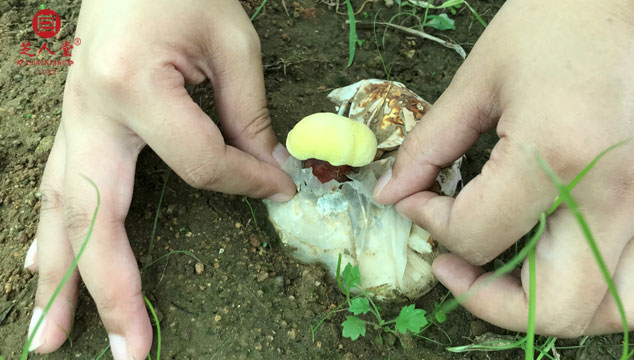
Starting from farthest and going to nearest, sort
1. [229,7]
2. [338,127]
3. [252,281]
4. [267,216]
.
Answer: [267,216]
[252,281]
[229,7]
[338,127]

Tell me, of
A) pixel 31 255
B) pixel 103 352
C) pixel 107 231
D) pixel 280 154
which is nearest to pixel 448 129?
pixel 280 154

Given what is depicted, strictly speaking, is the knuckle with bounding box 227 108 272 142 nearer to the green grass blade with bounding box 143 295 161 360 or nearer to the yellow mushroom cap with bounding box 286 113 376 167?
the yellow mushroom cap with bounding box 286 113 376 167

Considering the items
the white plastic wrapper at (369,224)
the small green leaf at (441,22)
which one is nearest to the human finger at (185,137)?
the white plastic wrapper at (369,224)

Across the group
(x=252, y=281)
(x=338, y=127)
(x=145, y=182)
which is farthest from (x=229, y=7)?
(x=252, y=281)

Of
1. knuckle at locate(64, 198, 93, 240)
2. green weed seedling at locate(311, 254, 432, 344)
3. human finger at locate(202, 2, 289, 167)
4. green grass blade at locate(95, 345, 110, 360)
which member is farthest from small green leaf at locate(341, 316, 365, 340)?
knuckle at locate(64, 198, 93, 240)

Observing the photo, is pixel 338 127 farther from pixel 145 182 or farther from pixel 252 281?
pixel 145 182

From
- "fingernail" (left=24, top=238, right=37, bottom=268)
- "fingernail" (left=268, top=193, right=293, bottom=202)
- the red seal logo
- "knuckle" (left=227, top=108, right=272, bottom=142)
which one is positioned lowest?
"fingernail" (left=24, top=238, right=37, bottom=268)
